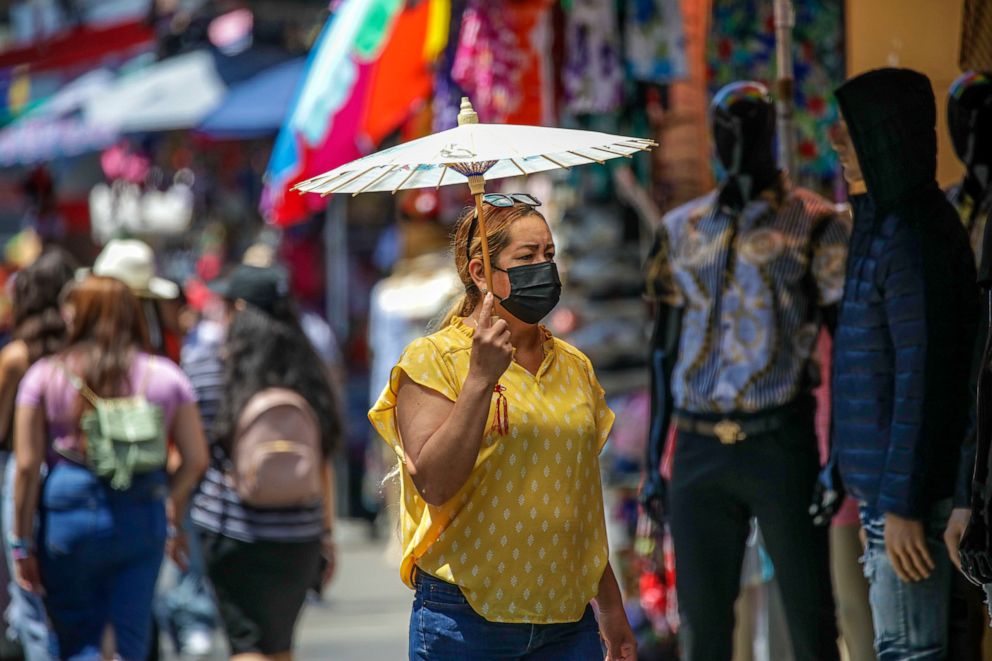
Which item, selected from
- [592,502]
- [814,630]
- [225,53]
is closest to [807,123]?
[814,630]

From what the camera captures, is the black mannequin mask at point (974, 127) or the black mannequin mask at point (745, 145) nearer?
the black mannequin mask at point (974, 127)

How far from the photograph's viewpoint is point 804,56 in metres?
7.45

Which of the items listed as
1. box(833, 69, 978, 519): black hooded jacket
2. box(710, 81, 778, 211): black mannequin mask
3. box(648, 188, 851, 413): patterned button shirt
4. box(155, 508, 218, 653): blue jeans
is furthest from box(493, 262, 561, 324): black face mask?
box(155, 508, 218, 653): blue jeans

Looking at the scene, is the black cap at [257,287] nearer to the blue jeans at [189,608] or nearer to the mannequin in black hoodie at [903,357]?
the mannequin in black hoodie at [903,357]

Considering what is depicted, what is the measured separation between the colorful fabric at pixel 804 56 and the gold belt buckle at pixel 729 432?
2368 mm

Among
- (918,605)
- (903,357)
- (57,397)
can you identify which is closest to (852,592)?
(918,605)

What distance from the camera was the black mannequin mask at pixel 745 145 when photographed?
5.43 meters

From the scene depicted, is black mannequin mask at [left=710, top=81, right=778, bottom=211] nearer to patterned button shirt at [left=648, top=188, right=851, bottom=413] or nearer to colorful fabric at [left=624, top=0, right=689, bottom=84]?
patterned button shirt at [left=648, top=188, right=851, bottom=413]

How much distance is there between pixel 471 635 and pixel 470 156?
110cm

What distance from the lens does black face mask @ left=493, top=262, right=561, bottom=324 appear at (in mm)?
A: 3877

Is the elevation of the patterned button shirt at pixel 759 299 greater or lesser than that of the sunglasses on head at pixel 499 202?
lesser

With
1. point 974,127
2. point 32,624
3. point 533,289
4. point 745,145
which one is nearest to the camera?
point 533,289

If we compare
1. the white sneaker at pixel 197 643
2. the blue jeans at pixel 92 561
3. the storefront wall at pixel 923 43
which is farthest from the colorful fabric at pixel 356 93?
the storefront wall at pixel 923 43

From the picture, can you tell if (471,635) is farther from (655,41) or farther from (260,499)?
(655,41)
